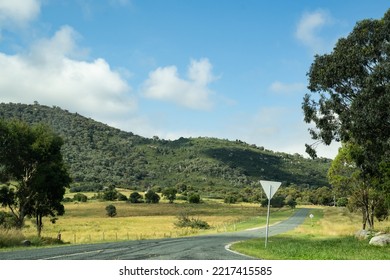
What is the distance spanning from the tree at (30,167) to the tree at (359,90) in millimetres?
26578

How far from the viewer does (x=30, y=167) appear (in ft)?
145

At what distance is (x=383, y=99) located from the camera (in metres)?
23.4

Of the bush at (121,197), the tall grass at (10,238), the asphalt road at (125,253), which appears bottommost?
the bush at (121,197)

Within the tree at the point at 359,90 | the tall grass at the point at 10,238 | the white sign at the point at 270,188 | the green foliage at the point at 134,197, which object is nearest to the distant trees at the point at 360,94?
the tree at the point at 359,90

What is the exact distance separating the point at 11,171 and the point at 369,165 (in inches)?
1311

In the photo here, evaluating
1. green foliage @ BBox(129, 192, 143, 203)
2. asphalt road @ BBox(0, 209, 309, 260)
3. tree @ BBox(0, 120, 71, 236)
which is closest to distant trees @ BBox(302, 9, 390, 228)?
asphalt road @ BBox(0, 209, 309, 260)

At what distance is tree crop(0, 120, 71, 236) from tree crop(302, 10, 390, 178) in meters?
26.6

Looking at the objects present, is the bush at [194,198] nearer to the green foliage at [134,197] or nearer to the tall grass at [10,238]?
the green foliage at [134,197]

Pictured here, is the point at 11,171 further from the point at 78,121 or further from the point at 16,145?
the point at 78,121

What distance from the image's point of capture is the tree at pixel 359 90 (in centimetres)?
2409

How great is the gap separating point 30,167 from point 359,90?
32727 mm

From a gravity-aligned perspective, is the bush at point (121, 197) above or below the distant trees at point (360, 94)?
below

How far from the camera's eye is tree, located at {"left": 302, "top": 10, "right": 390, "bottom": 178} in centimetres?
2409

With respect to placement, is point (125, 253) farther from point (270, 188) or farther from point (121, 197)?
point (121, 197)
